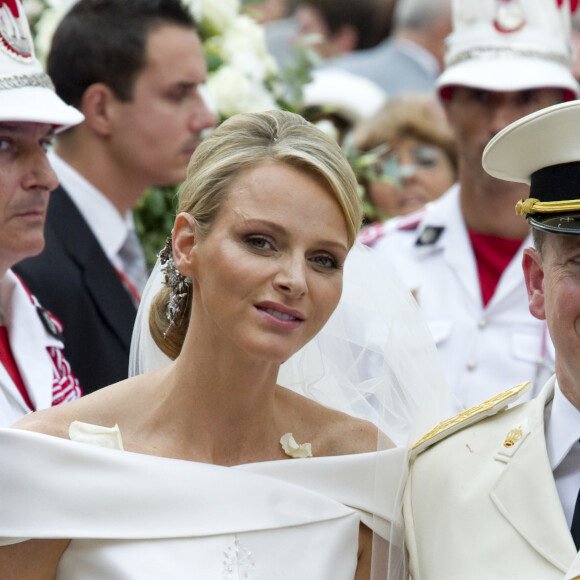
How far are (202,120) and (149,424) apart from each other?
2.18 m

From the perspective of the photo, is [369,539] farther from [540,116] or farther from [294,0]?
[294,0]

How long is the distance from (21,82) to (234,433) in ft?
4.30

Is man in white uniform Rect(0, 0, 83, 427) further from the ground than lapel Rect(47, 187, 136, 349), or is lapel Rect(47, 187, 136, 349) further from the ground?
man in white uniform Rect(0, 0, 83, 427)

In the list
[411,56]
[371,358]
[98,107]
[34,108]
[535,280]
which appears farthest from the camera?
[411,56]

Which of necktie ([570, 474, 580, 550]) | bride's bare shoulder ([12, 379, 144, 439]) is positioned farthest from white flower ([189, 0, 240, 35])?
necktie ([570, 474, 580, 550])

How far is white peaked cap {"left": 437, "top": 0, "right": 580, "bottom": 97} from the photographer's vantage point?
17.3 ft

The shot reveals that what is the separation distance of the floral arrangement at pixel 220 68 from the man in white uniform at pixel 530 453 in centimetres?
221

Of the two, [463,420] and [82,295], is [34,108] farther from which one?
[463,420]

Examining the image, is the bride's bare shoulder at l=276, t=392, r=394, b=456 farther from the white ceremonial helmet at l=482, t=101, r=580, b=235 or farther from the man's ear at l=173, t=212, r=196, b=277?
the white ceremonial helmet at l=482, t=101, r=580, b=235

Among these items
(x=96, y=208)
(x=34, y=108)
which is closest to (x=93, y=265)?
(x=96, y=208)

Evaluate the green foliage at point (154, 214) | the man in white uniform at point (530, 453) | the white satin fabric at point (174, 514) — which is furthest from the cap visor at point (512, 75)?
the white satin fabric at point (174, 514)

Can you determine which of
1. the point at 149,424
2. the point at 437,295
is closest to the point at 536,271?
the point at 149,424

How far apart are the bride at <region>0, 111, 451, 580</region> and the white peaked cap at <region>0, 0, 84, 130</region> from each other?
2.24 ft

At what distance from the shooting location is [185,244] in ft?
10.2
